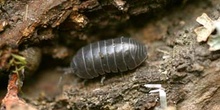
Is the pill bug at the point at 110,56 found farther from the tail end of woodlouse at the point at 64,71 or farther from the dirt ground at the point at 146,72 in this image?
the tail end of woodlouse at the point at 64,71

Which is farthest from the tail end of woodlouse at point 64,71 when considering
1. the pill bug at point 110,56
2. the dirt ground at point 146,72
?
the pill bug at point 110,56

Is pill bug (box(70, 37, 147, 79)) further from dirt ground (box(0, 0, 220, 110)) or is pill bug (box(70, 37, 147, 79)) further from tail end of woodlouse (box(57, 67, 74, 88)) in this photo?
tail end of woodlouse (box(57, 67, 74, 88))

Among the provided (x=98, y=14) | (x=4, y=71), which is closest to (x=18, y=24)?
(x=4, y=71)

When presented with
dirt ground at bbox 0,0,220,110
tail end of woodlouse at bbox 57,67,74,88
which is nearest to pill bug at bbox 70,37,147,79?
dirt ground at bbox 0,0,220,110

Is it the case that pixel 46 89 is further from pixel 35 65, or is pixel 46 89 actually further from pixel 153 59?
pixel 153 59

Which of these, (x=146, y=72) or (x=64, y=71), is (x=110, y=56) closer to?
(x=146, y=72)

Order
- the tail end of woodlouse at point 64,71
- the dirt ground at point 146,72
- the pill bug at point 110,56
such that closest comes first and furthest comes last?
the dirt ground at point 146,72 → the pill bug at point 110,56 → the tail end of woodlouse at point 64,71

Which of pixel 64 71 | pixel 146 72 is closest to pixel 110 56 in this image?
pixel 146 72
